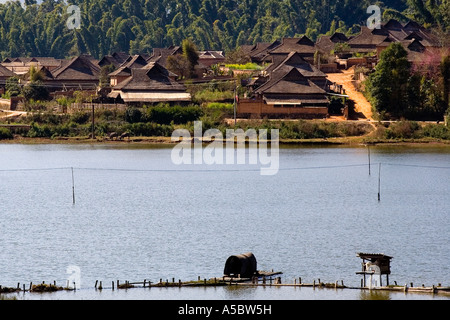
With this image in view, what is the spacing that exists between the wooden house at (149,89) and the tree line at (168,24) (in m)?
56.9

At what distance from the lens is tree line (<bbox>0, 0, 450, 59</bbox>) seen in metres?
138

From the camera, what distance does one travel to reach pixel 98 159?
61.5m

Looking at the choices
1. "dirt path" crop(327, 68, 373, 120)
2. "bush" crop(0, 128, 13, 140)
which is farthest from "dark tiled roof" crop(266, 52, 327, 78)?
"bush" crop(0, 128, 13, 140)

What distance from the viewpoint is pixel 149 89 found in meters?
73.1

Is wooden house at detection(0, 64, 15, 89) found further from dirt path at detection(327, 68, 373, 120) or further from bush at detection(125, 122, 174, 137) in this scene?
dirt path at detection(327, 68, 373, 120)

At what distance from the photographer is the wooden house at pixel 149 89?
72.0 metres

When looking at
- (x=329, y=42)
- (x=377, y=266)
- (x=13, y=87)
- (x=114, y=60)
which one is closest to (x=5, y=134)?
(x=13, y=87)

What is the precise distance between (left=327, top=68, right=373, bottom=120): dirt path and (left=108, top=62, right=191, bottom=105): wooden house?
11986 mm

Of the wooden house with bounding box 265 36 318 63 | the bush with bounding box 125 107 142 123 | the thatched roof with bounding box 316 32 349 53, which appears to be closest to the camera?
the bush with bounding box 125 107 142 123

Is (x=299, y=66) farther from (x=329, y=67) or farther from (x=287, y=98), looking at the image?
(x=329, y=67)

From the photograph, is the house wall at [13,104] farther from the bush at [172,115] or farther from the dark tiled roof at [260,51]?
the dark tiled roof at [260,51]

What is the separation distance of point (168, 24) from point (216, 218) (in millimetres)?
115351
